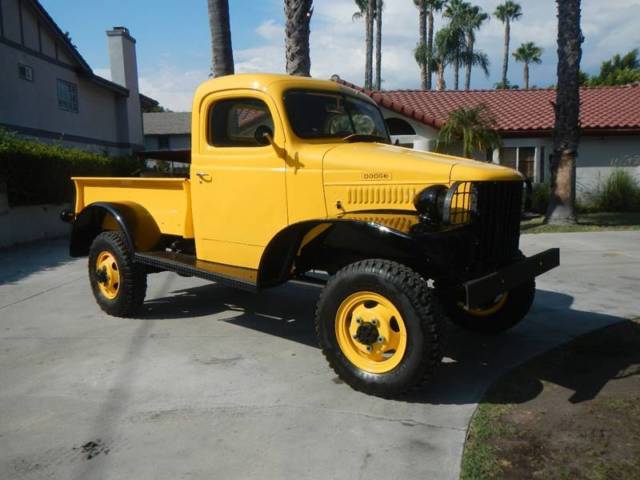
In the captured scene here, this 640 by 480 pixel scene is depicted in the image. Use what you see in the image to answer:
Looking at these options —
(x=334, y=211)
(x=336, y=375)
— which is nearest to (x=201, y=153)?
(x=334, y=211)

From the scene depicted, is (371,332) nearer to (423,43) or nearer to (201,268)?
(201,268)

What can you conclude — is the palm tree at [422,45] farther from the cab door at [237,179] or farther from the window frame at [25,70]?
the cab door at [237,179]

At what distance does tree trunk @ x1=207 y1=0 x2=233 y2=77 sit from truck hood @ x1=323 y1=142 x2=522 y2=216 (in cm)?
764

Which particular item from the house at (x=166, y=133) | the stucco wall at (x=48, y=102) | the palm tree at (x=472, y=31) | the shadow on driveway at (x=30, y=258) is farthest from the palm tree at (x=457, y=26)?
the shadow on driveway at (x=30, y=258)

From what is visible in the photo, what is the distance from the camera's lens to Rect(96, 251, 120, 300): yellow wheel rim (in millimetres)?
5371

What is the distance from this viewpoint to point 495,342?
460cm

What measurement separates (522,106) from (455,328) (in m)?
15.8

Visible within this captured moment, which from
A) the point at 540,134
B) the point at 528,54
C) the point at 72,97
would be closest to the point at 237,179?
the point at 540,134

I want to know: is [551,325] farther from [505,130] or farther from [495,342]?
[505,130]

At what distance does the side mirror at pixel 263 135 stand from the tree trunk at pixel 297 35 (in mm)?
5964

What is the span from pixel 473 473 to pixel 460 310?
2.27m

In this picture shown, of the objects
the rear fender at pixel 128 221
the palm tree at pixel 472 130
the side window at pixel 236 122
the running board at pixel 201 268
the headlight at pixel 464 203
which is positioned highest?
the palm tree at pixel 472 130

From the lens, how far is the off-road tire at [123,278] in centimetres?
515

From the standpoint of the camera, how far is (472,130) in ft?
49.0
